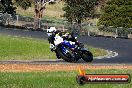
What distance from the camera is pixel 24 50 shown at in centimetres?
3306

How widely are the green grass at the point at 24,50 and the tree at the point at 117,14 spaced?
25908mm

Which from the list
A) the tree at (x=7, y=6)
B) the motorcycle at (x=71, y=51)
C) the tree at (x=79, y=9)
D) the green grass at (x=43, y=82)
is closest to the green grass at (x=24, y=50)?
the motorcycle at (x=71, y=51)

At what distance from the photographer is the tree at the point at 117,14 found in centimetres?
6035

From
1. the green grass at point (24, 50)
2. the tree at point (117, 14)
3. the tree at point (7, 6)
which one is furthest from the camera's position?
the tree at point (7, 6)

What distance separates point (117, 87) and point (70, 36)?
41.1ft

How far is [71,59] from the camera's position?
24.7 m

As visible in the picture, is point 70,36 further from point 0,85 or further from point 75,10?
point 75,10

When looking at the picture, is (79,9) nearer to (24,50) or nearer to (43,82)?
(24,50)

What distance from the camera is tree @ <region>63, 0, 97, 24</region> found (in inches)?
2547

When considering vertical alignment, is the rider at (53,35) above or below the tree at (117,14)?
above

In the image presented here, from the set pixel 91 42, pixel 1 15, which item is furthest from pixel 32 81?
pixel 1 15

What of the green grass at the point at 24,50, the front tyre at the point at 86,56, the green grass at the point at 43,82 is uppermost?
the green grass at the point at 43,82

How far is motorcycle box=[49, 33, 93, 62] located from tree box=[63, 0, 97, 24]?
132 feet

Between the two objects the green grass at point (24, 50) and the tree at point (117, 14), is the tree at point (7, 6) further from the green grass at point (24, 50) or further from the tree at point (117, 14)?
the green grass at point (24, 50)
